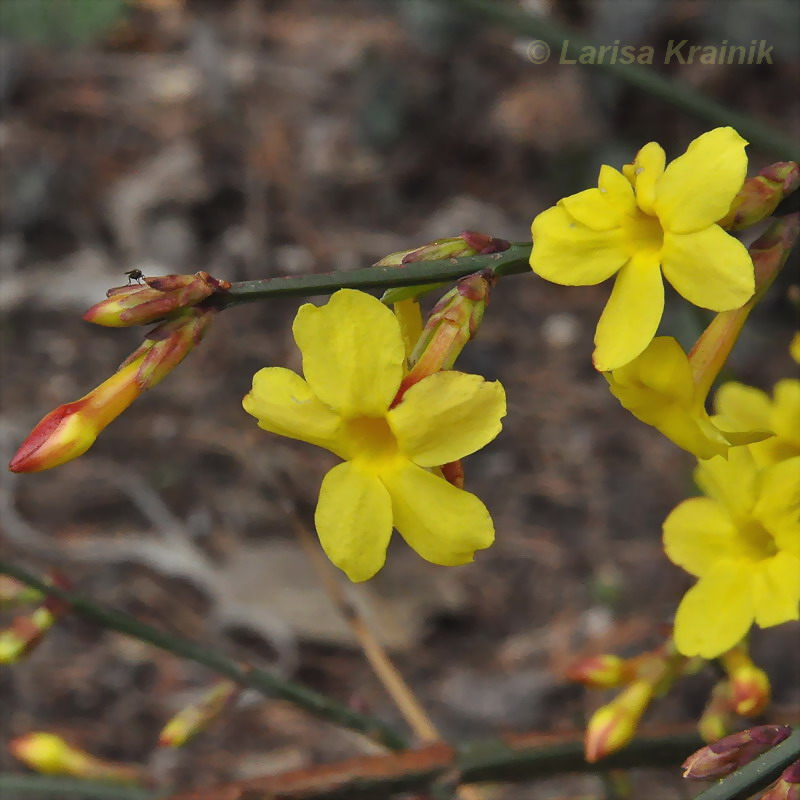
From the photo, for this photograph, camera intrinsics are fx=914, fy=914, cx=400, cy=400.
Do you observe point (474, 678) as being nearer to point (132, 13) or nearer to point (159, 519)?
point (159, 519)

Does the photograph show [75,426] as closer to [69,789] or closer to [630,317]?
[630,317]

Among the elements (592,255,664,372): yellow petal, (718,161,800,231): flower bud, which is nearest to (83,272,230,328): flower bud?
(592,255,664,372): yellow petal

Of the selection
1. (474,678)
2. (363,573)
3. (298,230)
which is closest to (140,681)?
(474,678)

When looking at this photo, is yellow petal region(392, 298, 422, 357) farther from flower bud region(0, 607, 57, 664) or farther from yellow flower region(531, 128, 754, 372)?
flower bud region(0, 607, 57, 664)

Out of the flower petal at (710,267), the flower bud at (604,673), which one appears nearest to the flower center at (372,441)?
the flower petal at (710,267)

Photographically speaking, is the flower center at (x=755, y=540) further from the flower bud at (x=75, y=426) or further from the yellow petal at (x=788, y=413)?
the flower bud at (x=75, y=426)
